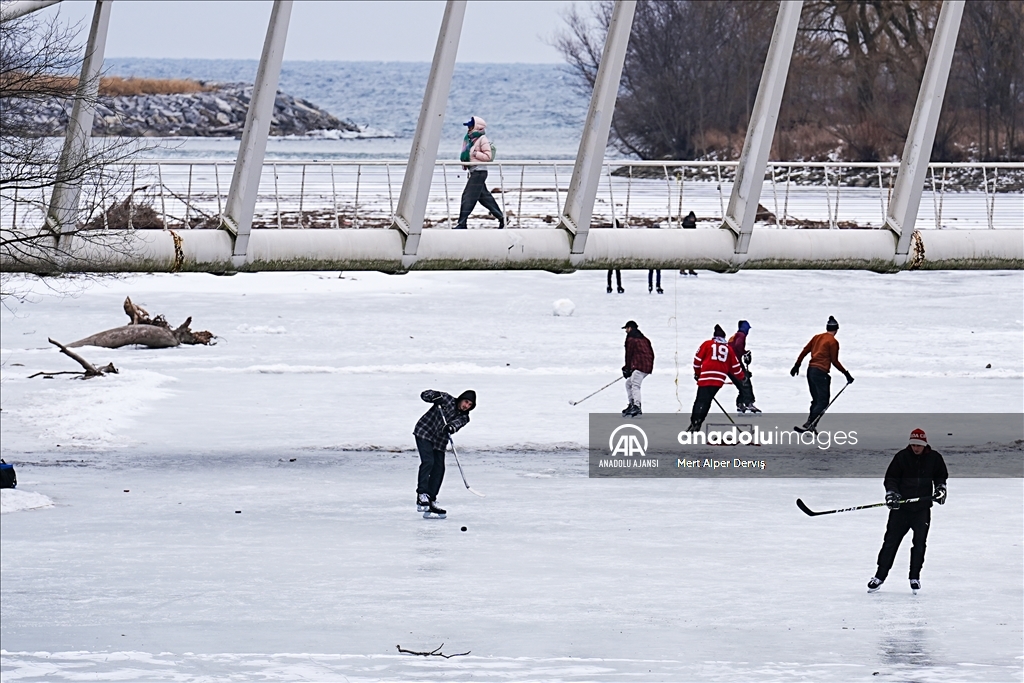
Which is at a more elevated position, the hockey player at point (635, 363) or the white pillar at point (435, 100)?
the white pillar at point (435, 100)

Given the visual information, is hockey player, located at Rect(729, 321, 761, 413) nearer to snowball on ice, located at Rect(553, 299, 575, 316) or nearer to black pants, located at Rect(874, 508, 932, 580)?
black pants, located at Rect(874, 508, 932, 580)

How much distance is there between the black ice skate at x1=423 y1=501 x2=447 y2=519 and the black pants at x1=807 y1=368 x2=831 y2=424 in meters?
7.13

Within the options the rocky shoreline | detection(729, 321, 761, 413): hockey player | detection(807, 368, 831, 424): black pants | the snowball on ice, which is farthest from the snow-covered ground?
the rocky shoreline

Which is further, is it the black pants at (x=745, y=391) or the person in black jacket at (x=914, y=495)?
the black pants at (x=745, y=391)

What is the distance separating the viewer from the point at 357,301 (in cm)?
3766

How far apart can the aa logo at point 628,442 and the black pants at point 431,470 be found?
15.4ft

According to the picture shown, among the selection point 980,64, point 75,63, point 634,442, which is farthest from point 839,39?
point 75,63

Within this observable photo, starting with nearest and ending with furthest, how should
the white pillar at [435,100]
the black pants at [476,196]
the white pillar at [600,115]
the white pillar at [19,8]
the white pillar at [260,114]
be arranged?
the white pillar at [19,8] → the white pillar at [260,114] → the white pillar at [435,100] → the white pillar at [600,115] → the black pants at [476,196]

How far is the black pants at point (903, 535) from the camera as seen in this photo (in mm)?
13039

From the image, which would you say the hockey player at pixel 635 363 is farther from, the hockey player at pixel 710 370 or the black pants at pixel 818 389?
the black pants at pixel 818 389

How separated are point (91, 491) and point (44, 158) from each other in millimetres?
4241

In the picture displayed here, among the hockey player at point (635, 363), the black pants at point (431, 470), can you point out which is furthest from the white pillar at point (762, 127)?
the black pants at point (431, 470)

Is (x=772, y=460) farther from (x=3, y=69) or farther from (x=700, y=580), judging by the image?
(x=3, y=69)

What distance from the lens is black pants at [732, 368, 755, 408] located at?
73.5 ft
